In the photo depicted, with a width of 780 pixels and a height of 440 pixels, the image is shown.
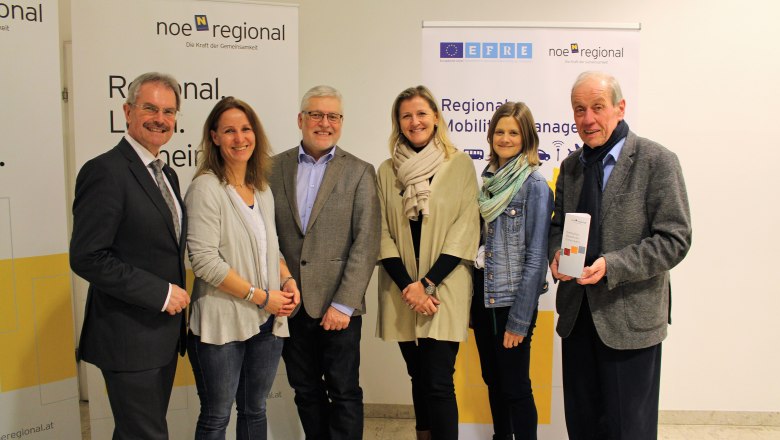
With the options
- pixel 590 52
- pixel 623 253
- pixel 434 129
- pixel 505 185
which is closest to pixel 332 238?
pixel 434 129

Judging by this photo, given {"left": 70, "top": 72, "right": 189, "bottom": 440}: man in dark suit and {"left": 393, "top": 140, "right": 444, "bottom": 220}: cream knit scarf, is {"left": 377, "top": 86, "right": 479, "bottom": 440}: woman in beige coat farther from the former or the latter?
{"left": 70, "top": 72, "right": 189, "bottom": 440}: man in dark suit

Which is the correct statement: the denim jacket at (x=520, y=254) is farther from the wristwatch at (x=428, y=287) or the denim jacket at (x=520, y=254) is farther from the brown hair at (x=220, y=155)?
the brown hair at (x=220, y=155)

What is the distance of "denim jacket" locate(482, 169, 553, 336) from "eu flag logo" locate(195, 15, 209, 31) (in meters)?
1.72

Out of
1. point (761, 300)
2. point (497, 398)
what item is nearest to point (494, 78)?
point (497, 398)

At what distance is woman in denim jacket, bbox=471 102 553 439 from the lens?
7.17 ft

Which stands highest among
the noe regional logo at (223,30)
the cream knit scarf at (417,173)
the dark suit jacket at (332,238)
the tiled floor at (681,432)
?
the noe regional logo at (223,30)

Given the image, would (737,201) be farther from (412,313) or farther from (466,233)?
(412,313)

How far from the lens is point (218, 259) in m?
1.92

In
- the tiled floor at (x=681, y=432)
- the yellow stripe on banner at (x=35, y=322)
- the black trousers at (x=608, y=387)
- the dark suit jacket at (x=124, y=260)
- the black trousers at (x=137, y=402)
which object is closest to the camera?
the dark suit jacket at (x=124, y=260)

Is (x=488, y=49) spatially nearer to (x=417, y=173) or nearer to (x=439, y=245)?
(x=417, y=173)

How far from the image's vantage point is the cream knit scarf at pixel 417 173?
2.17 m

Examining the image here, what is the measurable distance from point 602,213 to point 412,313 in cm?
A: 90

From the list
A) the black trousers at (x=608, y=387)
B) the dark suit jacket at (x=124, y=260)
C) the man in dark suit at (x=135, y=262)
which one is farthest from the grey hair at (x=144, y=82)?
the black trousers at (x=608, y=387)

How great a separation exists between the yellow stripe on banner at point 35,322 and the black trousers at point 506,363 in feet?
6.38
